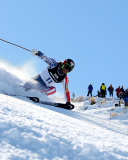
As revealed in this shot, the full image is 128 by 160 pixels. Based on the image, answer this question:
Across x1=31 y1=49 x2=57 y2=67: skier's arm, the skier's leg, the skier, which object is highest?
x1=31 y1=49 x2=57 y2=67: skier's arm

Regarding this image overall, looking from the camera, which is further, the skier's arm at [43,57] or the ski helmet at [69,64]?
→ the skier's arm at [43,57]

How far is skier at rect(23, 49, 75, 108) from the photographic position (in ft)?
20.1

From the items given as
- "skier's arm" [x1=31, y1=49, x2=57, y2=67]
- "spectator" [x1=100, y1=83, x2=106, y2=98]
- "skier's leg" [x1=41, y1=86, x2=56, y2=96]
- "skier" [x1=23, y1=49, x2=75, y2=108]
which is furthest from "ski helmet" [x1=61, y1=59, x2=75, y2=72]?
"spectator" [x1=100, y1=83, x2=106, y2=98]

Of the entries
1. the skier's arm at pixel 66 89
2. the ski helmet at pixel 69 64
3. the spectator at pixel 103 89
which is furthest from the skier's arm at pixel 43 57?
the spectator at pixel 103 89

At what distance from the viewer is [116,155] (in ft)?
4.96

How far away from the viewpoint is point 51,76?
639cm

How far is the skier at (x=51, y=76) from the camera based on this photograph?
6.12m

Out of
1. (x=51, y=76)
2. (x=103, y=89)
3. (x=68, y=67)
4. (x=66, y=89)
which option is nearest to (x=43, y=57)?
(x=51, y=76)

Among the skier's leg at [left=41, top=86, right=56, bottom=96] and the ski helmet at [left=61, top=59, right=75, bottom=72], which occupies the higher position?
the ski helmet at [left=61, top=59, right=75, bottom=72]

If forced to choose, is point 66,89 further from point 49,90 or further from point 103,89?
point 103,89

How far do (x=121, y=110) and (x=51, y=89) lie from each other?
3848mm

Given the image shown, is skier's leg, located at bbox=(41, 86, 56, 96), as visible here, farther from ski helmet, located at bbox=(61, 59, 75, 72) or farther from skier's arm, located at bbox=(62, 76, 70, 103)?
ski helmet, located at bbox=(61, 59, 75, 72)

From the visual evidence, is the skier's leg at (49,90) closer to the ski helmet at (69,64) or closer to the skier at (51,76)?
the skier at (51,76)

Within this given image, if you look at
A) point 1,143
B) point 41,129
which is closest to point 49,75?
point 41,129
